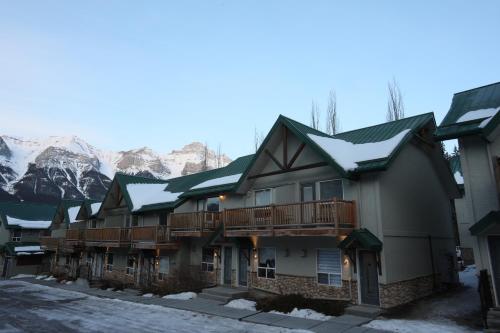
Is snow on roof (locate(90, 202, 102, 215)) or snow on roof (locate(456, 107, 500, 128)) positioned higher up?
snow on roof (locate(456, 107, 500, 128))

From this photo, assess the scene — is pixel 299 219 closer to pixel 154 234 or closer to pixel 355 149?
pixel 355 149

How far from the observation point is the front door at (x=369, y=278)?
15617 mm

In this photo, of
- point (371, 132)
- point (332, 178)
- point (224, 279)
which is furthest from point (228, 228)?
point (371, 132)

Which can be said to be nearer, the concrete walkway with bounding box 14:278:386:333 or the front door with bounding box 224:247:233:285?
the concrete walkway with bounding box 14:278:386:333

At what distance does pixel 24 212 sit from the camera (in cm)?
5016

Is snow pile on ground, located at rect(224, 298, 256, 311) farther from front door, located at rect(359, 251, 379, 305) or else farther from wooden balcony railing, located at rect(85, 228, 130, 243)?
wooden balcony railing, located at rect(85, 228, 130, 243)

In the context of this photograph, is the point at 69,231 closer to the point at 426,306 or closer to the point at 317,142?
the point at 317,142

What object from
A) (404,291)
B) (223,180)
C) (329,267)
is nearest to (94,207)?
(223,180)

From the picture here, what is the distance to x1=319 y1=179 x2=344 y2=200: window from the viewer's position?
1758 centimetres

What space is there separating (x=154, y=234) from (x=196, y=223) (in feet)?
13.0

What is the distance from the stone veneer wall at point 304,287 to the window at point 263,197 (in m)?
4.08

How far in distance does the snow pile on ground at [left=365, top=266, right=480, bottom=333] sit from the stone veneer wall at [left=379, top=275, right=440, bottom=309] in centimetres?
50

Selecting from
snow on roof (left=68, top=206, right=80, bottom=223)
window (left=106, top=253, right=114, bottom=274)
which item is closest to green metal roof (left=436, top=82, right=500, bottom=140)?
window (left=106, top=253, right=114, bottom=274)

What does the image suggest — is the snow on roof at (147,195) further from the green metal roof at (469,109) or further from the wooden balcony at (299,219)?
the green metal roof at (469,109)
